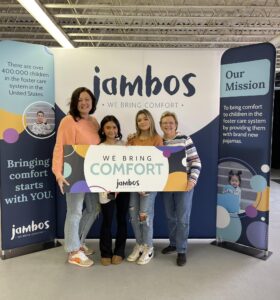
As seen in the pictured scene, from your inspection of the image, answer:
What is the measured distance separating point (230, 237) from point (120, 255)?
48.2 inches

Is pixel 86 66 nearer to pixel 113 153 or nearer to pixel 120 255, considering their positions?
pixel 113 153

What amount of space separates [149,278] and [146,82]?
196 centimetres

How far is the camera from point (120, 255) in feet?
10.7

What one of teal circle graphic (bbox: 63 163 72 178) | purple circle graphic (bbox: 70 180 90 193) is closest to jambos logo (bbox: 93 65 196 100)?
teal circle graphic (bbox: 63 163 72 178)

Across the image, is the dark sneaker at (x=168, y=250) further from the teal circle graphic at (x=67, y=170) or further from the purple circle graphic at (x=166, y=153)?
the teal circle graphic at (x=67, y=170)

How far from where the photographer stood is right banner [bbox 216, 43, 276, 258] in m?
3.26

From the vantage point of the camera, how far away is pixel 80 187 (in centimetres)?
308

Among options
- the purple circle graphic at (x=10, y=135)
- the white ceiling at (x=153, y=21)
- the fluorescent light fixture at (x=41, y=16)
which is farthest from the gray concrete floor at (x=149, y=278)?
the white ceiling at (x=153, y=21)

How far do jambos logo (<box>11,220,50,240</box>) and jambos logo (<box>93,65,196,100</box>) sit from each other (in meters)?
1.49

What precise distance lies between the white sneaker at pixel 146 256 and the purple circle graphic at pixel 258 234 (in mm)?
1044

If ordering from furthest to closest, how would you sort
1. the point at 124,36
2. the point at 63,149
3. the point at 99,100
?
1. the point at 124,36
2. the point at 99,100
3. the point at 63,149

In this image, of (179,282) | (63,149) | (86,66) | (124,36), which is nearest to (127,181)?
(63,149)

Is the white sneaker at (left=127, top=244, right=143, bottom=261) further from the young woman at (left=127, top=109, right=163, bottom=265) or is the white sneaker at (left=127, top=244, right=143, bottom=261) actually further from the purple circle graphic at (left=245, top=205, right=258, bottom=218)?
the purple circle graphic at (left=245, top=205, right=258, bottom=218)

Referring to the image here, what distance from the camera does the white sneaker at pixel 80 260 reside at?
10.4 ft
